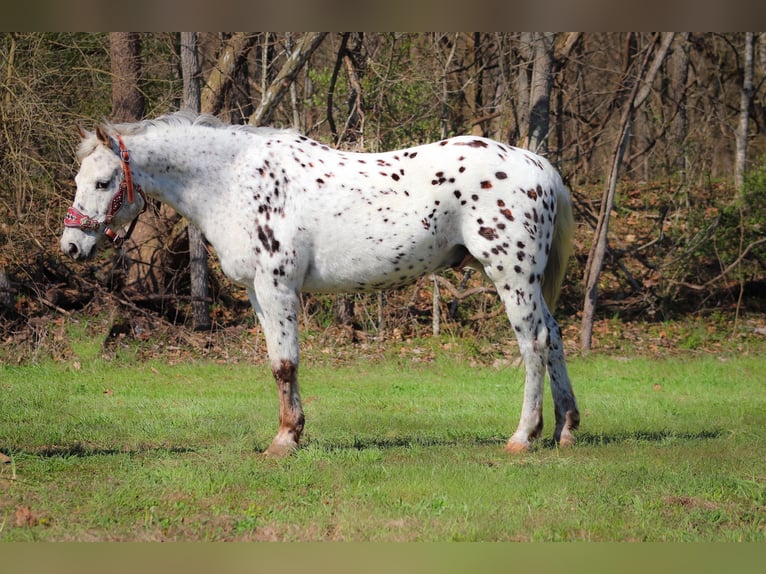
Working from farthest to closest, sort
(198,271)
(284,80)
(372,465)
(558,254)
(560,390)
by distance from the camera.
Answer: (198,271) → (284,80) → (558,254) → (560,390) → (372,465)

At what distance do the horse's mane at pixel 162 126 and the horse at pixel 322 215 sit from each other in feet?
0.05

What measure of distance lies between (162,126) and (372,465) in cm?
303

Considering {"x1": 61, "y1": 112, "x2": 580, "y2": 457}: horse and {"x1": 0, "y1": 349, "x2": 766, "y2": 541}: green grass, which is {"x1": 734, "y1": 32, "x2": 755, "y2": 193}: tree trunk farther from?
{"x1": 61, "y1": 112, "x2": 580, "y2": 457}: horse

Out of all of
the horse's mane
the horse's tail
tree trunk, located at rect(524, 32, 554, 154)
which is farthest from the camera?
tree trunk, located at rect(524, 32, 554, 154)

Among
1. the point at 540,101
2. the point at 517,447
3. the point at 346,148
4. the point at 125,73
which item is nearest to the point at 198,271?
the point at 346,148

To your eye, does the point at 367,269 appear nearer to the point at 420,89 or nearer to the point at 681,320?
the point at 420,89

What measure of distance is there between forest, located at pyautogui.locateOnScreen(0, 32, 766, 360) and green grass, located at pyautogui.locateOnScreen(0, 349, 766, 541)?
2.35 m

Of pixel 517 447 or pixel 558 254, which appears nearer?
pixel 517 447

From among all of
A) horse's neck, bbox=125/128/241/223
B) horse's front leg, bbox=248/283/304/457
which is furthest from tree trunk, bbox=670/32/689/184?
horse's neck, bbox=125/128/241/223

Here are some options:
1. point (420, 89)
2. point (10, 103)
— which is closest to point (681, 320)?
point (420, 89)

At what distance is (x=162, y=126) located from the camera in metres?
6.48

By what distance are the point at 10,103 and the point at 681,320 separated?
1038cm

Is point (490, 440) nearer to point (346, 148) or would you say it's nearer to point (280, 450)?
point (280, 450)

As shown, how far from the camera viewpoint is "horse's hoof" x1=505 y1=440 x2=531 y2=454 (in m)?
6.27
